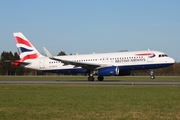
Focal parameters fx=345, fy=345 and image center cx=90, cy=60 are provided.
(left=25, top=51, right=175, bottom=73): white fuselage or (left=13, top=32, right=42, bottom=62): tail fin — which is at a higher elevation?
(left=13, top=32, right=42, bottom=62): tail fin

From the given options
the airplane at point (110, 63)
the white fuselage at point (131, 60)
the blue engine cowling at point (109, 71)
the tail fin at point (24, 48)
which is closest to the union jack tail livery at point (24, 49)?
the tail fin at point (24, 48)

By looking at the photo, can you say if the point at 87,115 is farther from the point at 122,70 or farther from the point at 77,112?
the point at 122,70

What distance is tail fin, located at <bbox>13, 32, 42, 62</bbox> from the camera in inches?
2042

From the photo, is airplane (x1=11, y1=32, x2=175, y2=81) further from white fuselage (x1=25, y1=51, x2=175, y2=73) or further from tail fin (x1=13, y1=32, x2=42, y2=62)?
tail fin (x1=13, y1=32, x2=42, y2=62)

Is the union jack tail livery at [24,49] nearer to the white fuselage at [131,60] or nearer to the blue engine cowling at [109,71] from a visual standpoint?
the white fuselage at [131,60]

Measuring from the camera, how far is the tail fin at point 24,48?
51.9m

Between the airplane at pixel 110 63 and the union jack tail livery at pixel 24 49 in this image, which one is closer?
the airplane at pixel 110 63

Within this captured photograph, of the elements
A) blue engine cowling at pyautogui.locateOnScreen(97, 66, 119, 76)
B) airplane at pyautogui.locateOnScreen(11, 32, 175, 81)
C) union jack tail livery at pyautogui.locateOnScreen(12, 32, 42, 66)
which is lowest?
blue engine cowling at pyautogui.locateOnScreen(97, 66, 119, 76)

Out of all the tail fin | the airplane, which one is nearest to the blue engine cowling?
the airplane

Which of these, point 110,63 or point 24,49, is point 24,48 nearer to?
point 24,49

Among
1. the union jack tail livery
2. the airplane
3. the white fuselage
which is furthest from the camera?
the union jack tail livery

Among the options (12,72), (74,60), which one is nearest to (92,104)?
(74,60)

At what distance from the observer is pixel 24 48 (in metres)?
52.3

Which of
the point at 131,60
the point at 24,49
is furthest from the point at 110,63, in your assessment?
the point at 24,49
